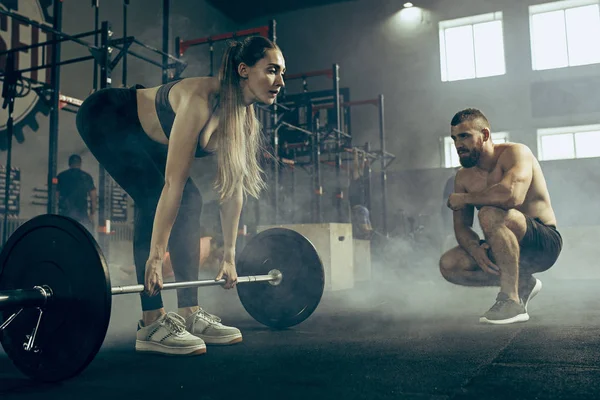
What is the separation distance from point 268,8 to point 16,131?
19.3 feet

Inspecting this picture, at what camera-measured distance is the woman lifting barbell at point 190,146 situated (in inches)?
58.4

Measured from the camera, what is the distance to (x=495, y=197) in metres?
2.05

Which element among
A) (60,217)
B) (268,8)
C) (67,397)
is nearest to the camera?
(67,397)

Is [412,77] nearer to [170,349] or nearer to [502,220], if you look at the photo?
[502,220]

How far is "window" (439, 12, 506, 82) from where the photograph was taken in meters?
8.64

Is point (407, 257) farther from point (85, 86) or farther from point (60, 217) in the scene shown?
point (60, 217)

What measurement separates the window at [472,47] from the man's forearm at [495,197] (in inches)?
283

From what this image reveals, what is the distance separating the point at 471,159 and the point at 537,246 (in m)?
0.44

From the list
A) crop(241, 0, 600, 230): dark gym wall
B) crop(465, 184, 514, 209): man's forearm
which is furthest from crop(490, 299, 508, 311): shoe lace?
crop(241, 0, 600, 230): dark gym wall

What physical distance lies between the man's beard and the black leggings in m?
1.16

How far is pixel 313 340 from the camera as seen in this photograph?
67.9 inches

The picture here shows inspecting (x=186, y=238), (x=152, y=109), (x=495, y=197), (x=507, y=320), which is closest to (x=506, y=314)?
(x=507, y=320)

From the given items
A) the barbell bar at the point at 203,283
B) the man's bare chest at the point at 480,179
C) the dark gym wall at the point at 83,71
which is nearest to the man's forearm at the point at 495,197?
the man's bare chest at the point at 480,179

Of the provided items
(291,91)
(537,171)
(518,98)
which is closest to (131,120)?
(537,171)
